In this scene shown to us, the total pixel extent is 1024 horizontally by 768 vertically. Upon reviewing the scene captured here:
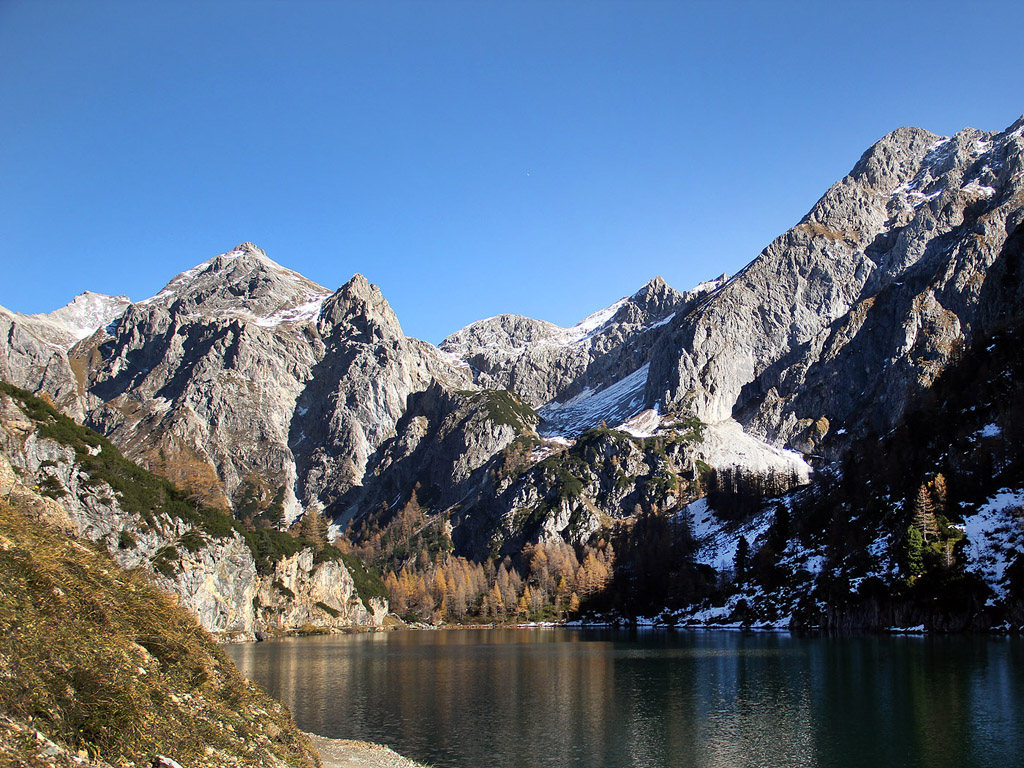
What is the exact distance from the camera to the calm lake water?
35.4 meters

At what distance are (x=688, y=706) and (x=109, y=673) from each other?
137 ft

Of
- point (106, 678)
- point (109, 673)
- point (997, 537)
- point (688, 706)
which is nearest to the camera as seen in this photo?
point (106, 678)

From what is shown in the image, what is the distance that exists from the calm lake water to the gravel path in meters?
2.10

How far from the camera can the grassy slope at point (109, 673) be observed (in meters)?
15.1

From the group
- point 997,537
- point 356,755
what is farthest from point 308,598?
point 356,755

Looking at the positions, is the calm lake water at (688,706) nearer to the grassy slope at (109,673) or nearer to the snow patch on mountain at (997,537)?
the grassy slope at (109,673)

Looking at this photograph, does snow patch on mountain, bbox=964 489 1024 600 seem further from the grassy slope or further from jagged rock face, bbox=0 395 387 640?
jagged rock face, bbox=0 395 387 640

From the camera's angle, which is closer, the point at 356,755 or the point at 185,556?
the point at 356,755

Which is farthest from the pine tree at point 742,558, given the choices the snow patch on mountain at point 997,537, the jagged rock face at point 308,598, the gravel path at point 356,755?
the gravel path at point 356,755

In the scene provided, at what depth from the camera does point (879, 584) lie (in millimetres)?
111938

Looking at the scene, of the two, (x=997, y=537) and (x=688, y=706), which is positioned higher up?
(x=997, y=537)

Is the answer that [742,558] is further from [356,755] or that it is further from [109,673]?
[109,673]

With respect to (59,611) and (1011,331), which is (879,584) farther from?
(59,611)

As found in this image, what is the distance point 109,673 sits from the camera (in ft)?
57.7
